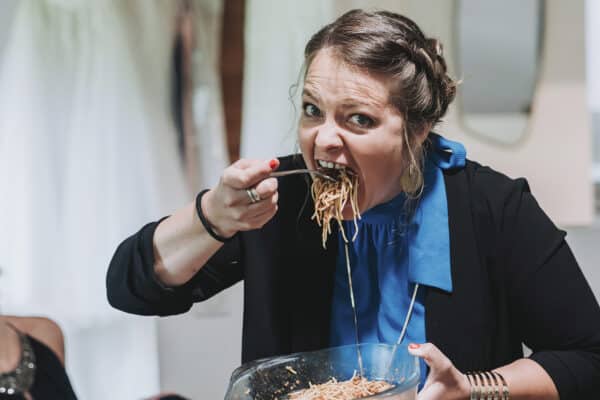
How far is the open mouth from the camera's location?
42.5 inches

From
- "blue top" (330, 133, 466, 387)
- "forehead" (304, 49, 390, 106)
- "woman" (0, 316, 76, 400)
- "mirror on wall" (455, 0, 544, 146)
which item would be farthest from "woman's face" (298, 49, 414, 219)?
"mirror on wall" (455, 0, 544, 146)

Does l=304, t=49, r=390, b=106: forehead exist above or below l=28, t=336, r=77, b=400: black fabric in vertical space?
above

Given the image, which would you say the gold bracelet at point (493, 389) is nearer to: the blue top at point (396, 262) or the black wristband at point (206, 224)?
the blue top at point (396, 262)

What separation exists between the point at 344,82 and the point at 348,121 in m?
0.05

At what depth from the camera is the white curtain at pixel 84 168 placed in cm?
103

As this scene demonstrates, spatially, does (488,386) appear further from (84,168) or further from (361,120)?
(84,168)

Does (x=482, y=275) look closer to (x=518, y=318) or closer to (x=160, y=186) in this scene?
(x=518, y=318)

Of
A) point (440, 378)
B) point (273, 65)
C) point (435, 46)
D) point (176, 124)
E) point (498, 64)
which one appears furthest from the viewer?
point (498, 64)

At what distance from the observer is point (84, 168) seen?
1156mm

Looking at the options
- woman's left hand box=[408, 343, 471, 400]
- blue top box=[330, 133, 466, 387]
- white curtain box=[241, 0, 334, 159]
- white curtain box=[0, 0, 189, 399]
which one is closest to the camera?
woman's left hand box=[408, 343, 471, 400]

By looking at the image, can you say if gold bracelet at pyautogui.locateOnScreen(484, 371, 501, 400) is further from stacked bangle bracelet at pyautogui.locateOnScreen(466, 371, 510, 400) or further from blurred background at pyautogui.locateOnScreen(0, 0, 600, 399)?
blurred background at pyautogui.locateOnScreen(0, 0, 600, 399)

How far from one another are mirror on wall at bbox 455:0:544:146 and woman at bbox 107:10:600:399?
459 mm

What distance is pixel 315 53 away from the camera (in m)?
1.11

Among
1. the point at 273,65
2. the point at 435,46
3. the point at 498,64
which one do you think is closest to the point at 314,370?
the point at 435,46
